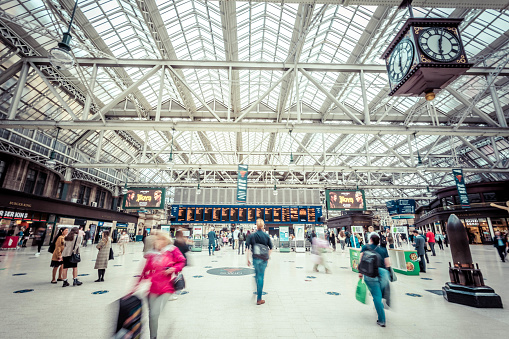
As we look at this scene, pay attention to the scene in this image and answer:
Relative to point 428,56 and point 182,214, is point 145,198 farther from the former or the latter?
point 428,56

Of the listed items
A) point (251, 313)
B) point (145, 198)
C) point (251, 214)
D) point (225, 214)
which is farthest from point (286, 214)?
point (251, 313)

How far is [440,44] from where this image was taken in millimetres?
4312

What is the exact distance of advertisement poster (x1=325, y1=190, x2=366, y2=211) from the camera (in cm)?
1636

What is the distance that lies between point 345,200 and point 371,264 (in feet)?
44.7

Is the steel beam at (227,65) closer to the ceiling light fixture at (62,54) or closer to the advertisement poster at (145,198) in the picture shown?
the ceiling light fixture at (62,54)

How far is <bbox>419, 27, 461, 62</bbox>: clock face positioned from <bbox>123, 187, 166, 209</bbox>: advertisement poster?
16.5 m

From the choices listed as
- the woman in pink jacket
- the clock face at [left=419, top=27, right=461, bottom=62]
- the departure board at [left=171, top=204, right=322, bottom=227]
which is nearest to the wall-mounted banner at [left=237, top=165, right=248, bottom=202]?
the departure board at [left=171, top=204, right=322, bottom=227]

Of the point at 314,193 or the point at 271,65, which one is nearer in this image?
the point at 271,65

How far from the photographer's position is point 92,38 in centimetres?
1059

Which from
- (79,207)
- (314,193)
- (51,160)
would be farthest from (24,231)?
(314,193)

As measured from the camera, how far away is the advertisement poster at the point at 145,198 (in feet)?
55.4

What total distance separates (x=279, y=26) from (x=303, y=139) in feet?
34.9

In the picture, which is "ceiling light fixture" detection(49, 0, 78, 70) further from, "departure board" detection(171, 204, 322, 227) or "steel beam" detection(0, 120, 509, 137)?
"departure board" detection(171, 204, 322, 227)

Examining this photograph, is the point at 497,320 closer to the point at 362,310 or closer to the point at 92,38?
the point at 362,310
